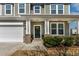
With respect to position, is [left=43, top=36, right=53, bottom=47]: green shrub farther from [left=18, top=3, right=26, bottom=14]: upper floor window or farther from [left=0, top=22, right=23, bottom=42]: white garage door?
[left=18, top=3, right=26, bottom=14]: upper floor window

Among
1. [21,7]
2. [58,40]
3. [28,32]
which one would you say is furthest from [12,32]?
[58,40]

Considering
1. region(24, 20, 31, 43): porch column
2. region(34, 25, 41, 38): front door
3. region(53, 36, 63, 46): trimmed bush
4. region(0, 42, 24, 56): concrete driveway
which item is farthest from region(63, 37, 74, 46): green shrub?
region(0, 42, 24, 56): concrete driveway

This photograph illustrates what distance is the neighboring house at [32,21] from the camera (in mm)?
6691

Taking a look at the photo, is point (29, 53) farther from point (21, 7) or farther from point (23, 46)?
point (21, 7)

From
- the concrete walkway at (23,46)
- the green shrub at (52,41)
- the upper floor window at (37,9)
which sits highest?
the upper floor window at (37,9)

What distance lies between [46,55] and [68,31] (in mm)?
801

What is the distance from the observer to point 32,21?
680cm

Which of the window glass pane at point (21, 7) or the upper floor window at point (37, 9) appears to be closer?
the window glass pane at point (21, 7)

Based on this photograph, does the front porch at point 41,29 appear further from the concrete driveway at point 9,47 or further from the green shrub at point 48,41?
the concrete driveway at point 9,47

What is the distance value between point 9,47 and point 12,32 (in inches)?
17.9

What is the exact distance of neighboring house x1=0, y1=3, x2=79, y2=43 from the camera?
6.69m

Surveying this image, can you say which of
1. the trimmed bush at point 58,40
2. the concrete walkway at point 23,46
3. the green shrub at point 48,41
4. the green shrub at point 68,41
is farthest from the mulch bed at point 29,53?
the green shrub at point 68,41

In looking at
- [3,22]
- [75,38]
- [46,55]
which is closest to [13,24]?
[3,22]

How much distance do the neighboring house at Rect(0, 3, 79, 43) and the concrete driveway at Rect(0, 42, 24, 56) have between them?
0.39 feet
